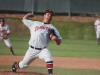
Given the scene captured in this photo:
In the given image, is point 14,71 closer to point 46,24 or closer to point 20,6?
point 46,24

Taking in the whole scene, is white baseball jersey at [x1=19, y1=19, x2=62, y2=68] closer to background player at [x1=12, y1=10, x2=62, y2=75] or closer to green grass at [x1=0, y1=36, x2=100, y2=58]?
background player at [x1=12, y1=10, x2=62, y2=75]

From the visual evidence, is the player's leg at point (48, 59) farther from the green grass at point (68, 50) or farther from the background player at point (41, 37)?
the green grass at point (68, 50)

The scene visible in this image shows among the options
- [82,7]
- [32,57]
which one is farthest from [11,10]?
[32,57]

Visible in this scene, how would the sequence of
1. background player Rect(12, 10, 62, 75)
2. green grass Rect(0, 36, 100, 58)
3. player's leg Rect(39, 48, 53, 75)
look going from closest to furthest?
player's leg Rect(39, 48, 53, 75) < background player Rect(12, 10, 62, 75) < green grass Rect(0, 36, 100, 58)

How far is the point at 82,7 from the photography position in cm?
3341

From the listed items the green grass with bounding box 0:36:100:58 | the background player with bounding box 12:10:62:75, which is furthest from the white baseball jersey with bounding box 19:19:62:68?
the green grass with bounding box 0:36:100:58

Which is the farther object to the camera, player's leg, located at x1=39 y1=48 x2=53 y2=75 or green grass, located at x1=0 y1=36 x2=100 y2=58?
green grass, located at x1=0 y1=36 x2=100 y2=58

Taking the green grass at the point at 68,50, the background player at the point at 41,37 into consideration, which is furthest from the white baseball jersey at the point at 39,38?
the green grass at the point at 68,50

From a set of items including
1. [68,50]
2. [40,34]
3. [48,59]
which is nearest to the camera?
[48,59]

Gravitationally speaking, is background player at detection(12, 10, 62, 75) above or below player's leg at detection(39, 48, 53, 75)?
above

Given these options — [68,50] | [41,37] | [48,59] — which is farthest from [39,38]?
[68,50]

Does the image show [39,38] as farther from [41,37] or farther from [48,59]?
[48,59]

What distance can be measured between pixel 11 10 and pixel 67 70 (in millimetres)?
21316

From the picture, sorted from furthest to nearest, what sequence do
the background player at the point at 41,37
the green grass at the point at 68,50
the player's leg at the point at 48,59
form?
the green grass at the point at 68,50 → the background player at the point at 41,37 → the player's leg at the point at 48,59
